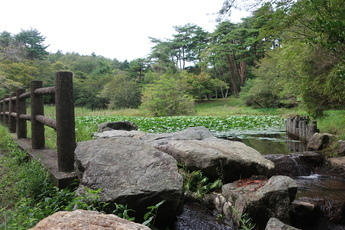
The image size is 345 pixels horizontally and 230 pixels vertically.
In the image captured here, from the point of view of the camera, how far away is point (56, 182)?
8.00ft

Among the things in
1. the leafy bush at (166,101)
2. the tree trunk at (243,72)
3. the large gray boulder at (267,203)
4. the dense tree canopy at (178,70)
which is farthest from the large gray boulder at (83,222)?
the tree trunk at (243,72)

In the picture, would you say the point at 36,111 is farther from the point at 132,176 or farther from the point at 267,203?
the point at 267,203

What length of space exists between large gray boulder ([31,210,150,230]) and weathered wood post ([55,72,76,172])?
53.1 inches

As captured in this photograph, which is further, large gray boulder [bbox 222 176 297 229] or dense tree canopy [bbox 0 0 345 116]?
dense tree canopy [bbox 0 0 345 116]

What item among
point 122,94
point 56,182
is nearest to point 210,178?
point 56,182

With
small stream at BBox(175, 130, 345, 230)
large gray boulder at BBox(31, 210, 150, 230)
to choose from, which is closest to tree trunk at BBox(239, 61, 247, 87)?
small stream at BBox(175, 130, 345, 230)

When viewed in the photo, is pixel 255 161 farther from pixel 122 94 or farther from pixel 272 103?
pixel 122 94

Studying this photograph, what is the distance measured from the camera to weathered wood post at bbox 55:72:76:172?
2.51 metres

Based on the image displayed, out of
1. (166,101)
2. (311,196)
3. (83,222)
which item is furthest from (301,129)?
(166,101)

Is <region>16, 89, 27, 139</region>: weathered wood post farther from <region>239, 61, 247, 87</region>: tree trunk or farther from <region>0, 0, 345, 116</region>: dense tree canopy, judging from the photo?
<region>239, 61, 247, 87</region>: tree trunk

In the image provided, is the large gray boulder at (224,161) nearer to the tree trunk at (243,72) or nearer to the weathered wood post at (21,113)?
the weathered wood post at (21,113)

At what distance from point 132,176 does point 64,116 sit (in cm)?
97

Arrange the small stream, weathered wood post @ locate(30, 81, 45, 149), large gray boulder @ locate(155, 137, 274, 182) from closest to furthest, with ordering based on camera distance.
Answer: the small stream, large gray boulder @ locate(155, 137, 274, 182), weathered wood post @ locate(30, 81, 45, 149)

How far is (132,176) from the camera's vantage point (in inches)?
91.6
